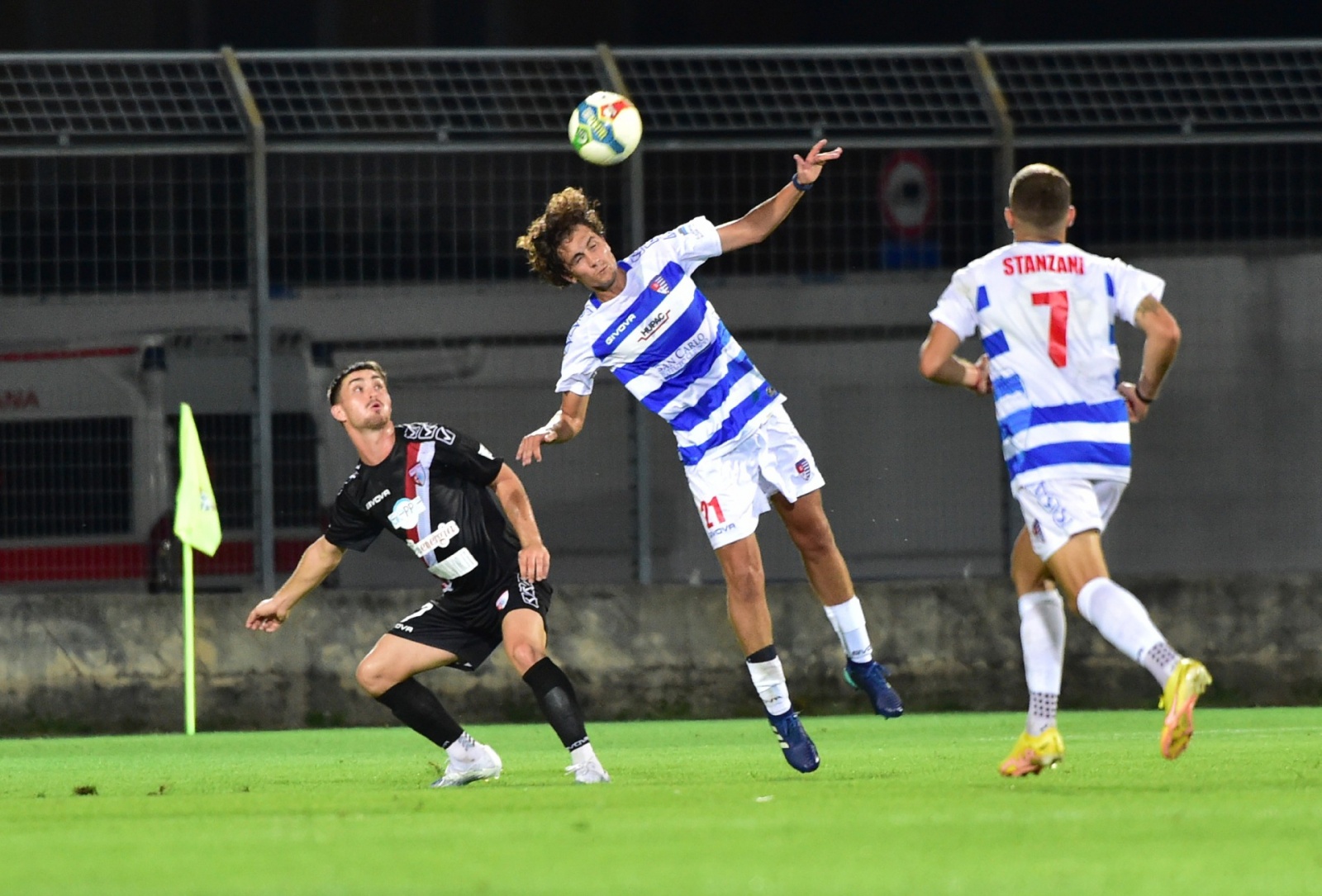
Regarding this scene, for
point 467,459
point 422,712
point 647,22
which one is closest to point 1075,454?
point 467,459

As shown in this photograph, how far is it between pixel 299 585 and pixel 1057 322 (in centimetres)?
316

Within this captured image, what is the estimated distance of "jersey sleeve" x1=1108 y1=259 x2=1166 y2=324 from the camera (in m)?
7.05

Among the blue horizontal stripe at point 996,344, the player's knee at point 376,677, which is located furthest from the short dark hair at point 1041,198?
the player's knee at point 376,677

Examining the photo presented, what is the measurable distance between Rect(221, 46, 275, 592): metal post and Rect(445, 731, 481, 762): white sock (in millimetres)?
4934

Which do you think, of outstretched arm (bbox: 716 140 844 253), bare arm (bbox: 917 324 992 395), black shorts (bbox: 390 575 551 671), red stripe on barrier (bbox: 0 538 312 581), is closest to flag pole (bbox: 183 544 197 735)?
red stripe on barrier (bbox: 0 538 312 581)

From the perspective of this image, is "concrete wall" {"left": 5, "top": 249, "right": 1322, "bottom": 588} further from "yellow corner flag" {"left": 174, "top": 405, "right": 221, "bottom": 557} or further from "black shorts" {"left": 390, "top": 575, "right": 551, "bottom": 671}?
"black shorts" {"left": 390, "top": 575, "right": 551, "bottom": 671}

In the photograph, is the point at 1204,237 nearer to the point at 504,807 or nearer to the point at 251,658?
the point at 251,658

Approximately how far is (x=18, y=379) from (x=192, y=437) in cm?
123

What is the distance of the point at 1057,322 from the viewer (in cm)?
705

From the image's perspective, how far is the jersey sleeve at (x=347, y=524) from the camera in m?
8.72

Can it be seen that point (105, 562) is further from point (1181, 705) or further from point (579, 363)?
point (1181, 705)

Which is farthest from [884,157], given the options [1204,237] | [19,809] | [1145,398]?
[19,809]

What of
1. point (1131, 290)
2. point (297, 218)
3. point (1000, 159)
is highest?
point (1000, 159)

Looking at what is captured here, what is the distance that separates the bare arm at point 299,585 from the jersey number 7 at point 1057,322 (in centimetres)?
301
